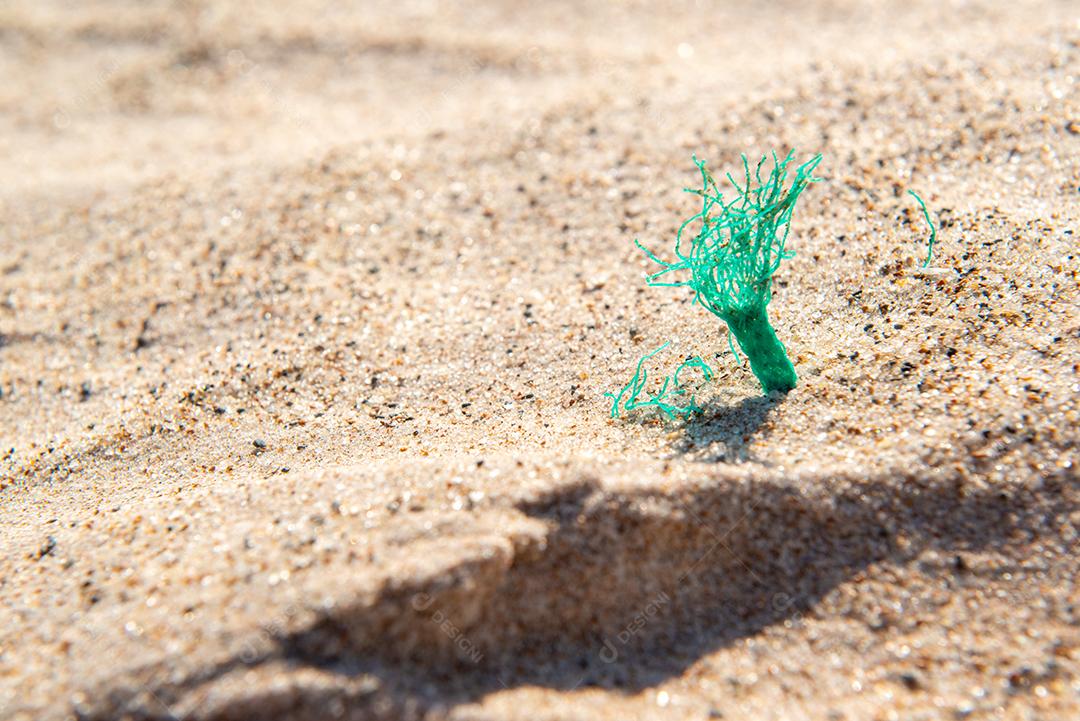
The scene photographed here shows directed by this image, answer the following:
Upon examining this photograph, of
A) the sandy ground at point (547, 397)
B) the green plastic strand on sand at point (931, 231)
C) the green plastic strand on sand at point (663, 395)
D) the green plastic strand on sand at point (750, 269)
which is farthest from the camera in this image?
the green plastic strand on sand at point (931, 231)

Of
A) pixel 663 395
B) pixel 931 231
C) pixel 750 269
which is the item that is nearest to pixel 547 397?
pixel 663 395

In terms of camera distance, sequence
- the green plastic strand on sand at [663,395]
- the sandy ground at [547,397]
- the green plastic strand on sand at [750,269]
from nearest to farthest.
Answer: the sandy ground at [547,397] < the green plastic strand on sand at [750,269] < the green plastic strand on sand at [663,395]

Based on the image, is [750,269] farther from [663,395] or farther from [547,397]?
[547,397]

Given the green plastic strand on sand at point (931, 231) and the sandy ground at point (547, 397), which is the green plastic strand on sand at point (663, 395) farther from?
the green plastic strand on sand at point (931, 231)

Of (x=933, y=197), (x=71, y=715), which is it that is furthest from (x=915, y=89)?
(x=71, y=715)

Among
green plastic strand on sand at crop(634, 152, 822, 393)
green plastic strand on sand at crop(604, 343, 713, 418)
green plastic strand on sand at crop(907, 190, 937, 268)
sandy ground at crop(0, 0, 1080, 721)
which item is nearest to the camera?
sandy ground at crop(0, 0, 1080, 721)

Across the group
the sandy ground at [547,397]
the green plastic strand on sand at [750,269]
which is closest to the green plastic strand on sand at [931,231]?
the sandy ground at [547,397]

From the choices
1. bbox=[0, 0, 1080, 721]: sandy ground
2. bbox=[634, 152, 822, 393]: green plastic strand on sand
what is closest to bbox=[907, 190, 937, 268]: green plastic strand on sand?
bbox=[0, 0, 1080, 721]: sandy ground

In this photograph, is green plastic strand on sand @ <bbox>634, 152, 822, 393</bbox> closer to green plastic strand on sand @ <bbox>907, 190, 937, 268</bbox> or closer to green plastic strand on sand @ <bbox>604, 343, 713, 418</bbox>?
green plastic strand on sand @ <bbox>604, 343, 713, 418</bbox>
